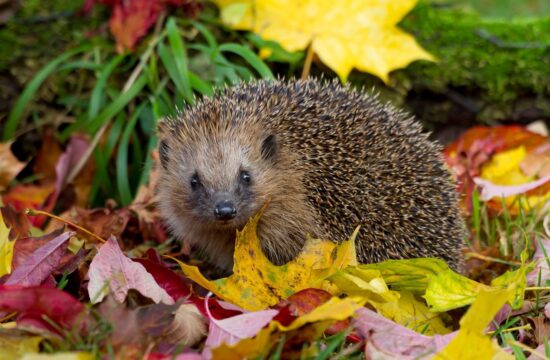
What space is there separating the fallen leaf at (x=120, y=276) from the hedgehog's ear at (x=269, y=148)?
1.18 meters

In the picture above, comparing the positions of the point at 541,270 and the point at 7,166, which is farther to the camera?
the point at 7,166

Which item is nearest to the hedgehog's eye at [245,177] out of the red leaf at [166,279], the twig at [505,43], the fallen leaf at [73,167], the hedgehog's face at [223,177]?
the hedgehog's face at [223,177]

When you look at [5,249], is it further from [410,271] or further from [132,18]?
[132,18]

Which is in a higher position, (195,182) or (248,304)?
(195,182)

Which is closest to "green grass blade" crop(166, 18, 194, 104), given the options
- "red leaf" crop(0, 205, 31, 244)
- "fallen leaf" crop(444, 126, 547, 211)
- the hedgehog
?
the hedgehog

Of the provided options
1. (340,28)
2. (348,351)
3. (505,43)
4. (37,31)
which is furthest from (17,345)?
(505,43)

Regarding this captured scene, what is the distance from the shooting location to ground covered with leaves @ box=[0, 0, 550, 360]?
319 centimetres

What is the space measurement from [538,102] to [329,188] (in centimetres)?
280

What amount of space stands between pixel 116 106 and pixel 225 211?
2055 millimetres

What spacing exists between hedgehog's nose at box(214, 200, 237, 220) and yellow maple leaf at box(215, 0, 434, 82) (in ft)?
6.59

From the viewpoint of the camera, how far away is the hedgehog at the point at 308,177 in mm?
4488

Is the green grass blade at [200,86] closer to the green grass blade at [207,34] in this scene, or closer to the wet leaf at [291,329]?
the green grass blade at [207,34]

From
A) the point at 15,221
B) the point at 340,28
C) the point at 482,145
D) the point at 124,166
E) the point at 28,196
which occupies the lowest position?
the point at 28,196

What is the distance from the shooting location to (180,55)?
233 inches
